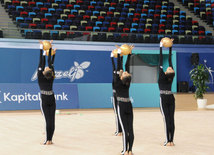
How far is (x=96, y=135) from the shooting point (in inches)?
312

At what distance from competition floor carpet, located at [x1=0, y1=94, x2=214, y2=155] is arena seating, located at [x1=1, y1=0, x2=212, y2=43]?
829 centimetres

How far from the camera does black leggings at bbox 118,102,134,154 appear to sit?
5.70m

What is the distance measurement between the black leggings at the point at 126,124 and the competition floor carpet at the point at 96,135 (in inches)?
14.5

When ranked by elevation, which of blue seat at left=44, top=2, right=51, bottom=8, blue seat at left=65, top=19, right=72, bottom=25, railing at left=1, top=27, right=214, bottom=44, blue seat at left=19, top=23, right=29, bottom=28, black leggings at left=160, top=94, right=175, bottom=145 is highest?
blue seat at left=44, top=2, right=51, bottom=8

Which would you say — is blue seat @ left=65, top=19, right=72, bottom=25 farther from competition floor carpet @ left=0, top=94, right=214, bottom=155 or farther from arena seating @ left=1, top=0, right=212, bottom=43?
competition floor carpet @ left=0, top=94, right=214, bottom=155

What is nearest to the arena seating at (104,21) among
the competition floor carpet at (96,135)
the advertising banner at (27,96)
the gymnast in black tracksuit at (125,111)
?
the advertising banner at (27,96)

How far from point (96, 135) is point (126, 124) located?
2.36m

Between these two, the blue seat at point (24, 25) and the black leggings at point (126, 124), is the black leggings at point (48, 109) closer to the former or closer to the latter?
the black leggings at point (126, 124)

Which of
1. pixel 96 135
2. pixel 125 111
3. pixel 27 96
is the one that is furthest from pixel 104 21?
pixel 125 111

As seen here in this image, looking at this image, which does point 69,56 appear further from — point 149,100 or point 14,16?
point 149,100

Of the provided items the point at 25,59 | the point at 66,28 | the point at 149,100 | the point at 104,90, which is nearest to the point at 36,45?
the point at 25,59

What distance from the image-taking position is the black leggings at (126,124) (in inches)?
225

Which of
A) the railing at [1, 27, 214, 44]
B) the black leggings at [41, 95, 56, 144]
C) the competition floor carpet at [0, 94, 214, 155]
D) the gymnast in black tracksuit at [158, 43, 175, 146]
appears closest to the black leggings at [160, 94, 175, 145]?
the gymnast in black tracksuit at [158, 43, 175, 146]

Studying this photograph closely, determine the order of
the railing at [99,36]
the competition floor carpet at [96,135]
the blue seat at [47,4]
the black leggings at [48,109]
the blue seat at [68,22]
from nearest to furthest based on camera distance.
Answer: the competition floor carpet at [96,135]
the black leggings at [48,109]
the railing at [99,36]
the blue seat at [68,22]
the blue seat at [47,4]
